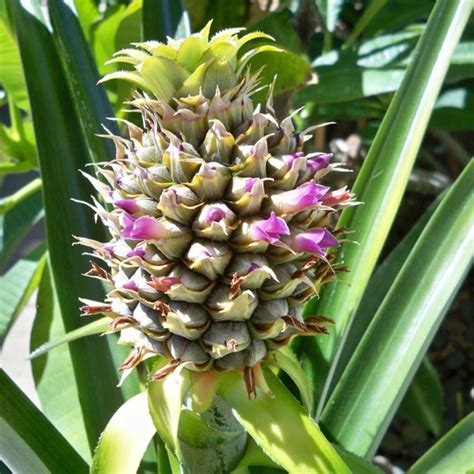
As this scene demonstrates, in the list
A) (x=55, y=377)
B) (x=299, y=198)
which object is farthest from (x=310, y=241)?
(x=55, y=377)

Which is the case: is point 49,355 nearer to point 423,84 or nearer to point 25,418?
point 25,418

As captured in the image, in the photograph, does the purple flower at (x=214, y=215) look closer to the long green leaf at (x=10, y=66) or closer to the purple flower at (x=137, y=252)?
the purple flower at (x=137, y=252)

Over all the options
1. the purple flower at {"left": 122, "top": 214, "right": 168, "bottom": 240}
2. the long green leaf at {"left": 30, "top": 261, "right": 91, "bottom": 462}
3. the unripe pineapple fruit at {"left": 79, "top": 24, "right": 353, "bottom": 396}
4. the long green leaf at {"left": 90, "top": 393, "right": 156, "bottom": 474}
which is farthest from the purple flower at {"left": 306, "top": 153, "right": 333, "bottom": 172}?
the long green leaf at {"left": 30, "top": 261, "right": 91, "bottom": 462}

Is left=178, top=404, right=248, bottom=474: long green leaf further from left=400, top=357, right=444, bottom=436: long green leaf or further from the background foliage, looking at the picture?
left=400, top=357, right=444, bottom=436: long green leaf

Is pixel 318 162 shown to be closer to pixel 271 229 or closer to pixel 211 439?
pixel 271 229

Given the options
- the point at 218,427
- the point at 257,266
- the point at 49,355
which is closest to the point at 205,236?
the point at 257,266

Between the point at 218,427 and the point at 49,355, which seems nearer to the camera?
the point at 218,427
